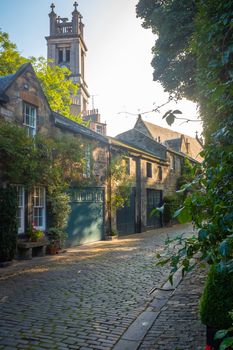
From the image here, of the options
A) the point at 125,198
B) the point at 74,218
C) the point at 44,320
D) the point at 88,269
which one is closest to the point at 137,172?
the point at 125,198

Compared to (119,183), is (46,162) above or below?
above

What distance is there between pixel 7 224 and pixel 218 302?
9.00m

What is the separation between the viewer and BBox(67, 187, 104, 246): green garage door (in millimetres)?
16203

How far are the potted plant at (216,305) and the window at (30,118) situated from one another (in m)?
11.1

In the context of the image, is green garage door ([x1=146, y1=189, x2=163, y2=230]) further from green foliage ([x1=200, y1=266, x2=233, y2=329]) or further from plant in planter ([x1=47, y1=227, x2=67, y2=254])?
green foliage ([x1=200, y1=266, x2=233, y2=329])

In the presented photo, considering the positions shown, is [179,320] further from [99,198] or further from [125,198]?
[125,198]

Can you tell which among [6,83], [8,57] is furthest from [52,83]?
[6,83]

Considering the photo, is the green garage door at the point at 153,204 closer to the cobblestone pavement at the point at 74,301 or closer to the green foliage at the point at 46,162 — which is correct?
the green foliage at the point at 46,162

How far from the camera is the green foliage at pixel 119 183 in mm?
20000

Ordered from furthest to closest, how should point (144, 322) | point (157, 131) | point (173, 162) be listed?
point (157, 131) < point (173, 162) < point (144, 322)

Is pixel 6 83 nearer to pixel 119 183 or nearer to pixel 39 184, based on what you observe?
pixel 39 184

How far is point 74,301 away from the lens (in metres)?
6.56

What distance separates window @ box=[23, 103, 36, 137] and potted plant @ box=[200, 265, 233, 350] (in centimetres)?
1112

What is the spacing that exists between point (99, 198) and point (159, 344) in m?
14.6
